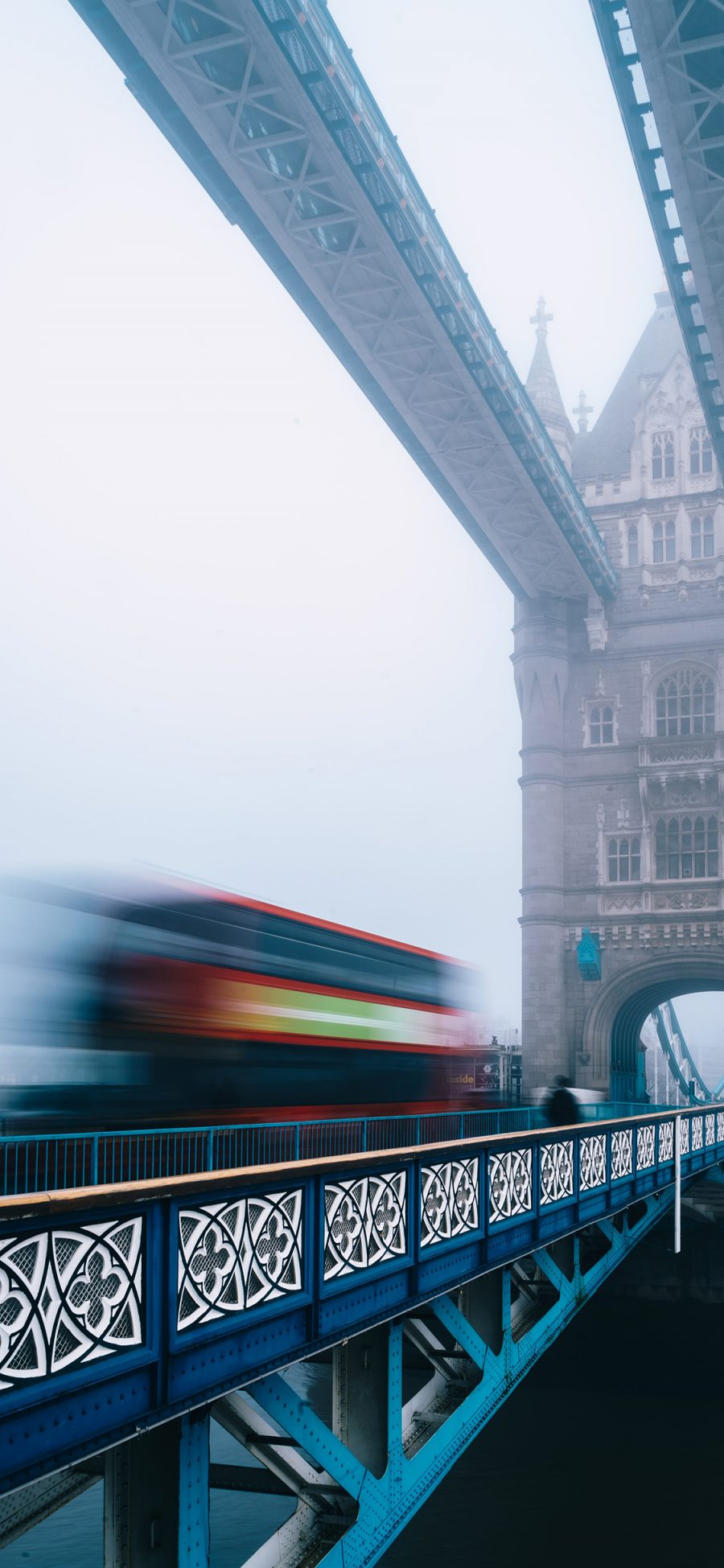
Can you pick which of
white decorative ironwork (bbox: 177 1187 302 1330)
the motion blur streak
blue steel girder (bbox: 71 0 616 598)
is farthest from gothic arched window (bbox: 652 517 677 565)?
white decorative ironwork (bbox: 177 1187 302 1330)

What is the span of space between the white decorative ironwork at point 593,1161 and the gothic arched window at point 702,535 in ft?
107

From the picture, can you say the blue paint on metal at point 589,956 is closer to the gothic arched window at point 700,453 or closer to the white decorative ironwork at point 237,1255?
the gothic arched window at point 700,453

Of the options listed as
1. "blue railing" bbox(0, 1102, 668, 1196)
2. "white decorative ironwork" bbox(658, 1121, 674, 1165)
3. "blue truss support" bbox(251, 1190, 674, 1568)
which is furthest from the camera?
"white decorative ironwork" bbox(658, 1121, 674, 1165)

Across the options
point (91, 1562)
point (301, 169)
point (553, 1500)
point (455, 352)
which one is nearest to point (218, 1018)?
point (91, 1562)

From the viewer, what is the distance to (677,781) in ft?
144

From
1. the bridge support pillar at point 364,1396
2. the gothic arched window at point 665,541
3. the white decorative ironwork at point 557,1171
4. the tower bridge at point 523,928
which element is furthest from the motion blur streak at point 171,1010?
the gothic arched window at point 665,541

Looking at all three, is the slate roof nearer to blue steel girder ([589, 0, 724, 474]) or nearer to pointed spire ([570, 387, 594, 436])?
pointed spire ([570, 387, 594, 436])

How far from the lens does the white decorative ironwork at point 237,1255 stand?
252 inches

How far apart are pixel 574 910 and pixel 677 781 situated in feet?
17.9

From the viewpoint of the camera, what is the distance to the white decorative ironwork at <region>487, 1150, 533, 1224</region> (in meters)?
11.4

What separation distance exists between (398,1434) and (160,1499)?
3030 millimetres

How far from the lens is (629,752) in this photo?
4481 centimetres

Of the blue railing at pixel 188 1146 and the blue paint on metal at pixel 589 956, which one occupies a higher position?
the blue paint on metal at pixel 589 956

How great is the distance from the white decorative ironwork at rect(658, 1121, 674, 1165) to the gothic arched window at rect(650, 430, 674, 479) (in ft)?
96.9
